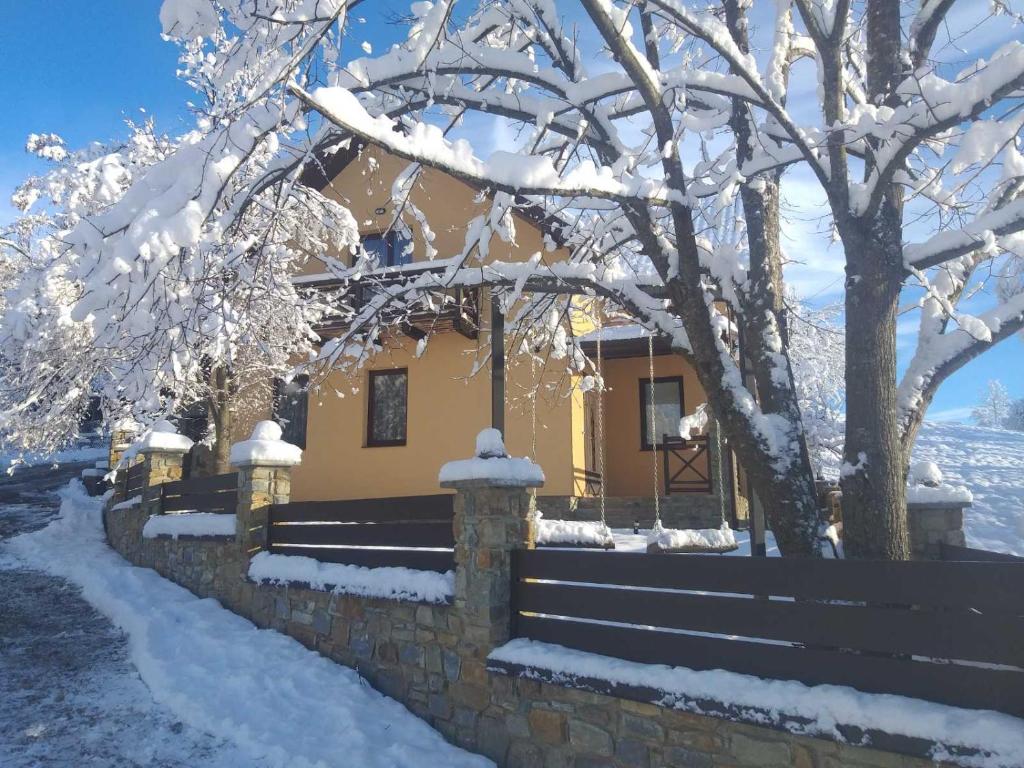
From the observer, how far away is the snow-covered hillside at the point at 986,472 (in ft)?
46.5

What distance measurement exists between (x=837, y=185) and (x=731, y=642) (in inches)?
118

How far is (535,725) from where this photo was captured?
14.6 ft

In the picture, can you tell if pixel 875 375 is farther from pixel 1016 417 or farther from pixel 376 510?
pixel 1016 417

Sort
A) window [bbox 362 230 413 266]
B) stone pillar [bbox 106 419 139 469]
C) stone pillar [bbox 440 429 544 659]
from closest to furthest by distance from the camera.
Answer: stone pillar [bbox 440 429 544 659]
stone pillar [bbox 106 419 139 469]
window [bbox 362 230 413 266]

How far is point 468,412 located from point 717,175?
7756 mm

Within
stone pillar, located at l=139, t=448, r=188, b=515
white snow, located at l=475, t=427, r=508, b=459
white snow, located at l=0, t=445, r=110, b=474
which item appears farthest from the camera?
white snow, located at l=0, t=445, r=110, b=474

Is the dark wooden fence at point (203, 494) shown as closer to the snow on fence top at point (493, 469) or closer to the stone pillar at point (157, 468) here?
the stone pillar at point (157, 468)

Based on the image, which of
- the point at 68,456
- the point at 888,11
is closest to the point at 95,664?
the point at 888,11

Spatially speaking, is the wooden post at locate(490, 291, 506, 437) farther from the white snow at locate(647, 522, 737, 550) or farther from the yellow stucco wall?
the yellow stucco wall

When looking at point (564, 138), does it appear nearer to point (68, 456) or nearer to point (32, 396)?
point (32, 396)

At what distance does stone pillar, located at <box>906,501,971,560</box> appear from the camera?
5859 millimetres

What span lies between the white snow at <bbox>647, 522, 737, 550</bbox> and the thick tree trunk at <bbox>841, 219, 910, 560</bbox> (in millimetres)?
2675

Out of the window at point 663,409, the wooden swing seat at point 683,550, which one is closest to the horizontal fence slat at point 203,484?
the wooden swing seat at point 683,550

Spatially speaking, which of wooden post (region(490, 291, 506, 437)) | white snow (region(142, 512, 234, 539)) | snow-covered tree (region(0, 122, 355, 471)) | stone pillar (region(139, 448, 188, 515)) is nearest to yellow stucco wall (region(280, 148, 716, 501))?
snow-covered tree (region(0, 122, 355, 471))
